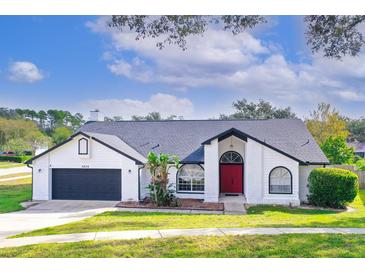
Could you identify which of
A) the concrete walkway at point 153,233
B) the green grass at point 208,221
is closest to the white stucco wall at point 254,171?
the green grass at point 208,221

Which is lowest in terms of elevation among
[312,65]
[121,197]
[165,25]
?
[121,197]

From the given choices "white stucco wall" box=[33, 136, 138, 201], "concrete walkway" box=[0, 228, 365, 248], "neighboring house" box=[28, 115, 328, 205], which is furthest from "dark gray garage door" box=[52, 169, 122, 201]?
"concrete walkway" box=[0, 228, 365, 248]

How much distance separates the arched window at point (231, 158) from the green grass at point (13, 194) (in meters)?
8.52

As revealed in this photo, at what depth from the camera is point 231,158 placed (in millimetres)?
14727

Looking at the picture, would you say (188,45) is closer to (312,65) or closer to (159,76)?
(159,76)

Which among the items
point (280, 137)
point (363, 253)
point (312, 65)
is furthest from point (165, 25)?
point (280, 137)

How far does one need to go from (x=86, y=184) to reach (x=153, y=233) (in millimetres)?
7824

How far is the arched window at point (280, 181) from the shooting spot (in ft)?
43.4

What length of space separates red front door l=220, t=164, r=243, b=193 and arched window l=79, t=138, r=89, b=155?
5.97 meters

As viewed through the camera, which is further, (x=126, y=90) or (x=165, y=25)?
(x=126, y=90)

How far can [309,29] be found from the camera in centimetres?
844

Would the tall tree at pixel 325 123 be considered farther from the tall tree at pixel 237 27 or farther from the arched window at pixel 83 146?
the arched window at pixel 83 146

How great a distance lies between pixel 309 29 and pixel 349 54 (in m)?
1.52

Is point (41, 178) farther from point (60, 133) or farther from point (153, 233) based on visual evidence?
point (153, 233)
